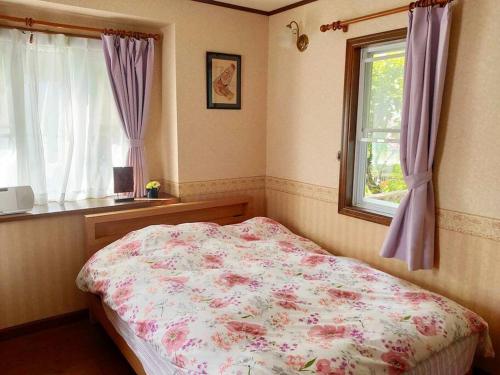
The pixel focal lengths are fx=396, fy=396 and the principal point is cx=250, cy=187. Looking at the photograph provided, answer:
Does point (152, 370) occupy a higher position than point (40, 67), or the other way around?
point (40, 67)

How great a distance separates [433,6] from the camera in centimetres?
215

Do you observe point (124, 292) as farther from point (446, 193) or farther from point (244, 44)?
point (244, 44)

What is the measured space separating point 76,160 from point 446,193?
8.22 feet

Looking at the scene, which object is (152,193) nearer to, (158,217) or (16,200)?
(158,217)

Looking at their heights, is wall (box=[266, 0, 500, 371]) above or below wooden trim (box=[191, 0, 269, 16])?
below

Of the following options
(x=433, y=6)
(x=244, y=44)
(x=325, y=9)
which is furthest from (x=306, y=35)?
(x=433, y=6)

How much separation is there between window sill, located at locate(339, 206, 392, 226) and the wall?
0.18 feet

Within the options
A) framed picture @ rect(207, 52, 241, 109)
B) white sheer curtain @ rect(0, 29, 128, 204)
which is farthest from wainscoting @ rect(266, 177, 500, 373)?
white sheer curtain @ rect(0, 29, 128, 204)

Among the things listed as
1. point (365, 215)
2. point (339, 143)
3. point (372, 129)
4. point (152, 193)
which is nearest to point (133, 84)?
point (152, 193)

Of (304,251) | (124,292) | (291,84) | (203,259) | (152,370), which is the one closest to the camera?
(152,370)

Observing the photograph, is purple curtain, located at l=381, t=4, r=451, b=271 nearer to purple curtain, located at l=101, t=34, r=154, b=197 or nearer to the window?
the window

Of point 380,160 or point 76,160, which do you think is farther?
point 76,160

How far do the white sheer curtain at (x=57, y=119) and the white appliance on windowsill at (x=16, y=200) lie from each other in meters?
0.20

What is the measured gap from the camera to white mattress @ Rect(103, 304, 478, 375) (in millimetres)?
1643
